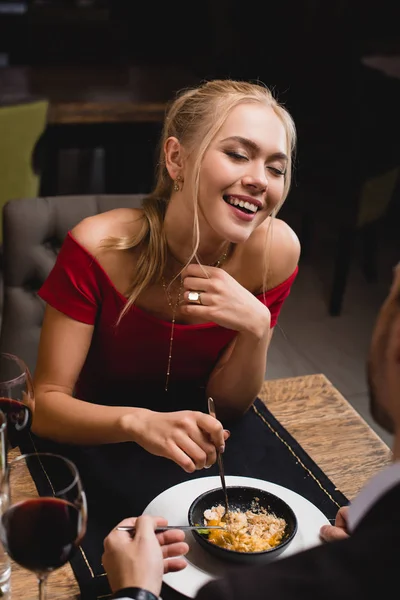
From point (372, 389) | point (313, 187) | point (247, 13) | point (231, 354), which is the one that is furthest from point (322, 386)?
point (247, 13)

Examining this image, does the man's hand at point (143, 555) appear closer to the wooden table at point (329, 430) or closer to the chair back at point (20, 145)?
the wooden table at point (329, 430)

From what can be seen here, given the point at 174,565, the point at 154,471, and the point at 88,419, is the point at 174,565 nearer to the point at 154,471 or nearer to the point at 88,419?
the point at 154,471

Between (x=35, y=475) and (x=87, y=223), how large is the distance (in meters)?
0.61

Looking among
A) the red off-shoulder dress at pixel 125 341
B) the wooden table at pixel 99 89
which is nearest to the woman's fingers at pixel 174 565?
the red off-shoulder dress at pixel 125 341

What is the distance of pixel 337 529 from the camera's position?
1257 mm

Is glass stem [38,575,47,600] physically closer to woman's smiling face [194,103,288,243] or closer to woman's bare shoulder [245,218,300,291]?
woman's smiling face [194,103,288,243]

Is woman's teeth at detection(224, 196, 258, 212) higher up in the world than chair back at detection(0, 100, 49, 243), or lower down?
higher up

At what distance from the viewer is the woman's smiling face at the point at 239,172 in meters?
1.64

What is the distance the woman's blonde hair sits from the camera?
1.68 m

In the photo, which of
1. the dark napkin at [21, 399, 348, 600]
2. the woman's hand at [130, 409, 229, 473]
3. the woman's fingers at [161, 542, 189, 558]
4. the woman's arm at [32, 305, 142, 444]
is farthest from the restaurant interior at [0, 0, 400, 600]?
the woman's fingers at [161, 542, 189, 558]

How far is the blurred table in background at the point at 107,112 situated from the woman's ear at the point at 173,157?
1.89 meters

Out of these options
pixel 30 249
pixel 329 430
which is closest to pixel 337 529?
pixel 329 430

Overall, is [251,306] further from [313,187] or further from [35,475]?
[313,187]

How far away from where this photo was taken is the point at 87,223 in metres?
1.78
